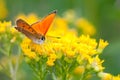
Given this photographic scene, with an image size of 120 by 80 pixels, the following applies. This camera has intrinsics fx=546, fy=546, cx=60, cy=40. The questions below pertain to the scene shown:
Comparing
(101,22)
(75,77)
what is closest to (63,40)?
(75,77)

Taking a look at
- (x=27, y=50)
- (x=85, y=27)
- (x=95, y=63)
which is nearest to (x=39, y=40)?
(x=27, y=50)

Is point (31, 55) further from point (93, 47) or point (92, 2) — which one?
point (92, 2)

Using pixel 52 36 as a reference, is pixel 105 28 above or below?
above

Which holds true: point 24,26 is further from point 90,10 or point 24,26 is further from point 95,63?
point 90,10

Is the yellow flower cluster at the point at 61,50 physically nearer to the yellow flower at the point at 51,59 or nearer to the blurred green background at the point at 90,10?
the yellow flower at the point at 51,59

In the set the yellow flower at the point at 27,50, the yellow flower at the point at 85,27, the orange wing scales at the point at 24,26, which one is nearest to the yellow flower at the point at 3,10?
the yellow flower at the point at 85,27

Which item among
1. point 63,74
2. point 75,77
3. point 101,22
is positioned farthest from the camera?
point 101,22
